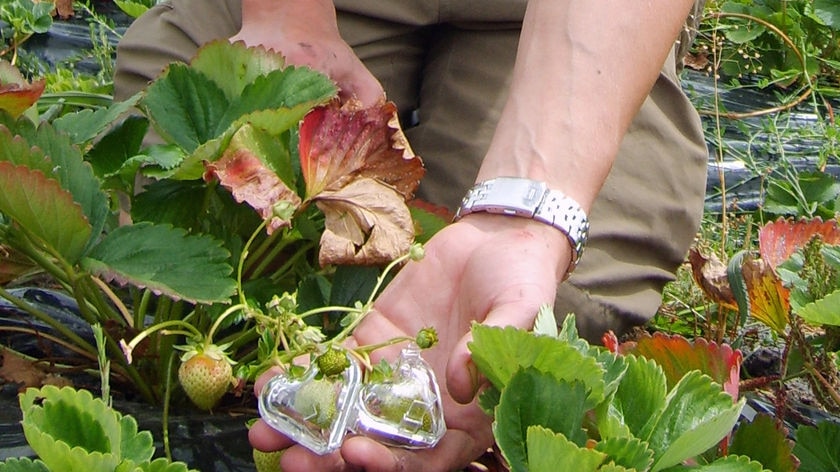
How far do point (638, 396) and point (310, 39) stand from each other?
32.3 inches

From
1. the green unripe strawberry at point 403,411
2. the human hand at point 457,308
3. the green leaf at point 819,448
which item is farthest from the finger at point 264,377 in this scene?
the green leaf at point 819,448

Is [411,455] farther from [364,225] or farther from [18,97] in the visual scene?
[18,97]

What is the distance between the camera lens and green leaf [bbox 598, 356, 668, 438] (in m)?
0.76

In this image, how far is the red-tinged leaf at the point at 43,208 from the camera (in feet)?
2.89

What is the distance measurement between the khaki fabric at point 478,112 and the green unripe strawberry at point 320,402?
0.78 meters

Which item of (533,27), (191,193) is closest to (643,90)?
(533,27)

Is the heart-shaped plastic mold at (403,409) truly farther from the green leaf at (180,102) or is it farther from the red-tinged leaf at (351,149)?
the green leaf at (180,102)

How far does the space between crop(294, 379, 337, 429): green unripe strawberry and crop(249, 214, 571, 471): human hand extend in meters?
0.03

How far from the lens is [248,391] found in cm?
120

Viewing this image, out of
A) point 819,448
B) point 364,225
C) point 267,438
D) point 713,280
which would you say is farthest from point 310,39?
point 819,448

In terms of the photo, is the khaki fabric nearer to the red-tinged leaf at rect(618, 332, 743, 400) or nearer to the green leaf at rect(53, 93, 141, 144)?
the green leaf at rect(53, 93, 141, 144)

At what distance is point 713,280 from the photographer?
1.43 m

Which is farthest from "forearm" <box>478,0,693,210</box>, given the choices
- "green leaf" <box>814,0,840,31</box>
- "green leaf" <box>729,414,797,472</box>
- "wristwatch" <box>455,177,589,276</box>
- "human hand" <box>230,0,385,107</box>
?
"green leaf" <box>814,0,840,31</box>

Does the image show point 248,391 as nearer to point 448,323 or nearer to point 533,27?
point 448,323
